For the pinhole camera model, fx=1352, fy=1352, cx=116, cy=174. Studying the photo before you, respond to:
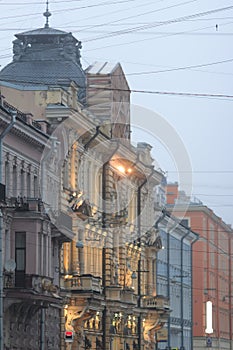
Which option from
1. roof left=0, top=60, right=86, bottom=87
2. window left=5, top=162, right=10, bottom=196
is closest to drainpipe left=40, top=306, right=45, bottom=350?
window left=5, top=162, right=10, bottom=196

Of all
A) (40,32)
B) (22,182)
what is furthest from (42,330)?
(40,32)

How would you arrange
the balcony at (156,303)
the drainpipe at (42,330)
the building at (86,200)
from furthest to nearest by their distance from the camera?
the balcony at (156,303) < the building at (86,200) < the drainpipe at (42,330)

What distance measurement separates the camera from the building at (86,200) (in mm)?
57156

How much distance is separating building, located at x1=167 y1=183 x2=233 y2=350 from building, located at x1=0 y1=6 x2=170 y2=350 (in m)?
29.8

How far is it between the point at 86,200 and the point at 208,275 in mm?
56469

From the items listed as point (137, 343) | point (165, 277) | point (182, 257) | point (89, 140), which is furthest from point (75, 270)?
point (182, 257)

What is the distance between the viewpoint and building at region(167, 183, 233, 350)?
4547 inches

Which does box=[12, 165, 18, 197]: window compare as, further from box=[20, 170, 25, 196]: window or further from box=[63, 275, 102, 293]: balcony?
box=[63, 275, 102, 293]: balcony

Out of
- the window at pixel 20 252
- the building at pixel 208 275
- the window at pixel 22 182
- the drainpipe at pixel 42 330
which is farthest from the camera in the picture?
the building at pixel 208 275

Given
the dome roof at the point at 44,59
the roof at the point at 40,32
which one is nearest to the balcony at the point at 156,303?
the dome roof at the point at 44,59

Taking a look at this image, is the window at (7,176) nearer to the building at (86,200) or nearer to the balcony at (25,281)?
the building at (86,200)

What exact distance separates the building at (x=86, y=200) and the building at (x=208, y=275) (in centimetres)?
2981

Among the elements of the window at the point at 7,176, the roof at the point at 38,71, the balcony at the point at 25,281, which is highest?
the roof at the point at 38,71

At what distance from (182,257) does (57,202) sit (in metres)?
44.4
